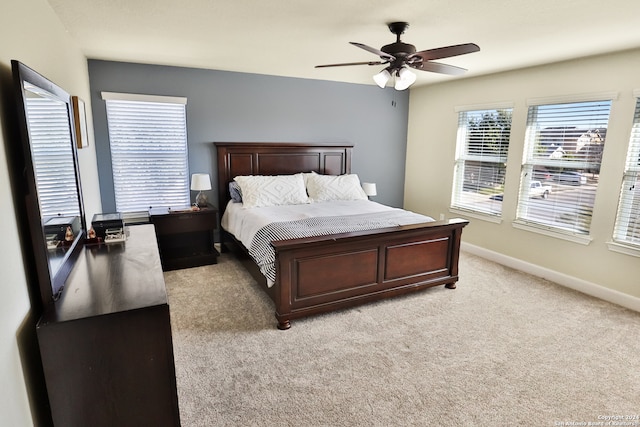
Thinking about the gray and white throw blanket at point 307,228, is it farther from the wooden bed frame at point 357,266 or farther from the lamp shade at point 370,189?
the lamp shade at point 370,189

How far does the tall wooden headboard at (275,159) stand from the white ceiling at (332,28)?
1.13 metres

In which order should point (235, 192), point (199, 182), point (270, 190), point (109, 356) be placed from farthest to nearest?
point (235, 192)
point (270, 190)
point (199, 182)
point (109, 356)

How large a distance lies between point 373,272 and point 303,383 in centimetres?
128

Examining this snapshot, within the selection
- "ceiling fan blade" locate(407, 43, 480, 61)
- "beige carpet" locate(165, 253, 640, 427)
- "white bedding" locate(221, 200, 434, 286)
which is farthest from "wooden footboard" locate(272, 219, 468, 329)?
"ceiling fan blade" locate(407, 43, 480, 61)

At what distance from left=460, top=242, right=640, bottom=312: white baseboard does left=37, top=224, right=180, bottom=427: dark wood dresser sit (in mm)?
3859

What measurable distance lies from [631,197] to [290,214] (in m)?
3.17

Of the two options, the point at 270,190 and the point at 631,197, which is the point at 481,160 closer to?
the point at 631,197

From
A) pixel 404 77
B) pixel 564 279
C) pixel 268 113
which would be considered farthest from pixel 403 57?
pixel 564 279

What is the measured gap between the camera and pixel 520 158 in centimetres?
413

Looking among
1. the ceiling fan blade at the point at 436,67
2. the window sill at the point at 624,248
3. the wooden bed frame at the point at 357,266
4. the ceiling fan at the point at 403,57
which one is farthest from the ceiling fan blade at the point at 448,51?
the window sill at the point at 624,248

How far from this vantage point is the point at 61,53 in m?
2.53

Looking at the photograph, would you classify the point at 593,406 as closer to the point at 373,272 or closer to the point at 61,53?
the point at 373,272

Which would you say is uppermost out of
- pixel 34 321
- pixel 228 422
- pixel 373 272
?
pixel 34 321

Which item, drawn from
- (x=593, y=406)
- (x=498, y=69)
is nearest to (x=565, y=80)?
(x=498, y=69)
